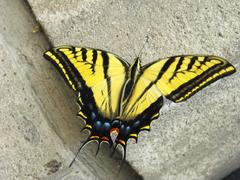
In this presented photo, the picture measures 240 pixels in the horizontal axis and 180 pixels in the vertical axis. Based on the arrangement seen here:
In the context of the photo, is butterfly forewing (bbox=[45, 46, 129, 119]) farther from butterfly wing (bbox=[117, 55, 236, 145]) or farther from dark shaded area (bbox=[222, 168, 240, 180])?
dark shaded area (bbox=[222, 168, 240, 180])

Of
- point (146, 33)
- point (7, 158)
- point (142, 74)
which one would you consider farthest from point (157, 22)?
point (7, 158)

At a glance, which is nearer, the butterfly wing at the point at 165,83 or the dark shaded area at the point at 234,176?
the butterfly wing at the point at 165,83

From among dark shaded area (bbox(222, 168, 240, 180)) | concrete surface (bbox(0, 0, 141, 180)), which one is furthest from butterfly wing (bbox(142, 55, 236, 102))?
dark shaded area (bbox(222, 168, 240, 180))

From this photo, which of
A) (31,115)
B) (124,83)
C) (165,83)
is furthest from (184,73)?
(31,115)

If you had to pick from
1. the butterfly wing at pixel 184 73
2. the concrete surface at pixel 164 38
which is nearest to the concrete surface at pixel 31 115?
the concrete surface at pixel 164 38

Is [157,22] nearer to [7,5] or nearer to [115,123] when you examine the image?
[115,123]

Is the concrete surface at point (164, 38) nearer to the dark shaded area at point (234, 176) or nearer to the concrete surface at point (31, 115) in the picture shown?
the concrete surface at point (31, 115)
